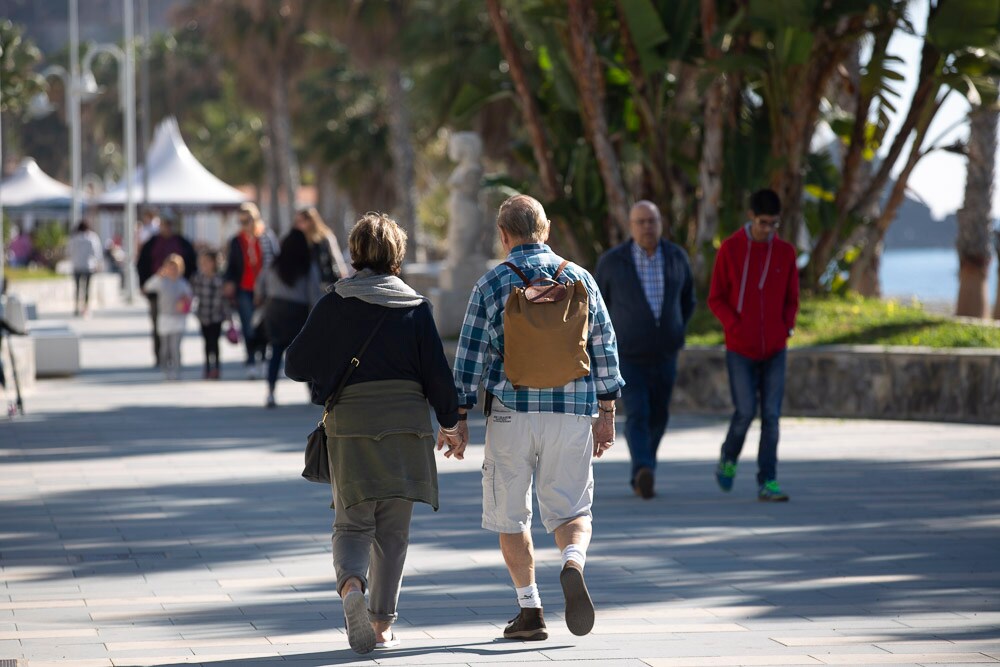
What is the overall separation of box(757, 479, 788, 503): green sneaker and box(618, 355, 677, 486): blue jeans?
0.66 m

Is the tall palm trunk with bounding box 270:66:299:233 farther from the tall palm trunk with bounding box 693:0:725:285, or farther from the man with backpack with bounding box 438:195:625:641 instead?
the man with backpack with bounding box 438:195:625:641

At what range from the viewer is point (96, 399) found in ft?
48.3

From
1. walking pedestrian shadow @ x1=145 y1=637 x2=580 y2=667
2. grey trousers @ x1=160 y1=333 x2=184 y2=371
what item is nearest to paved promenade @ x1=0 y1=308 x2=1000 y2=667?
walking pedestrian shadow @ x1=145 y1=637 x2=580 y2=667

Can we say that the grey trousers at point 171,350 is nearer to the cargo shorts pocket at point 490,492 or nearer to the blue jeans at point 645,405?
the blue jeans at point 645,405

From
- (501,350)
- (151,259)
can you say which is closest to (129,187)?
(151,259)

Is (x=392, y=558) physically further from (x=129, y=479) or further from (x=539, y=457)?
(x=129, y=479)

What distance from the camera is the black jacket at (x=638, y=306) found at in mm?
8930

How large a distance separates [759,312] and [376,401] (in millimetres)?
3895

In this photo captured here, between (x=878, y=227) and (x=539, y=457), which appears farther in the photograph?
(x=878, y=227)

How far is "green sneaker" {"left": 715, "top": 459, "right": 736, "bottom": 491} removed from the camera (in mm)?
9055

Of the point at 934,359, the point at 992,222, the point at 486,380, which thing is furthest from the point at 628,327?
the point at 992,222

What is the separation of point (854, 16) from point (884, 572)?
9.26 meters

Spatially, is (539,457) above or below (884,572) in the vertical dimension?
above

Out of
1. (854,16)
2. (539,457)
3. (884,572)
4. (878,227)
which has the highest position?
(854,16)
